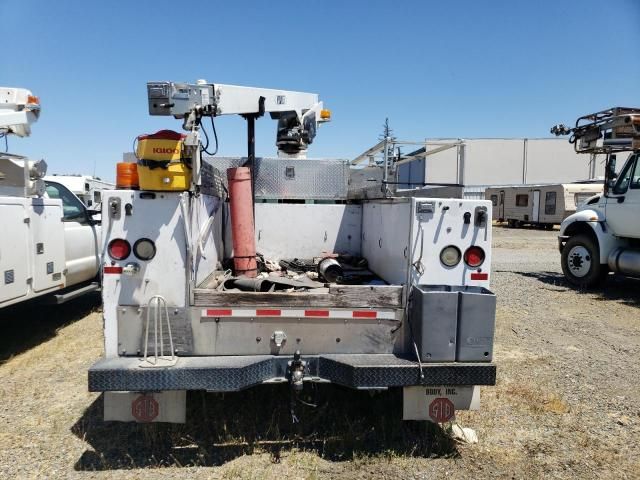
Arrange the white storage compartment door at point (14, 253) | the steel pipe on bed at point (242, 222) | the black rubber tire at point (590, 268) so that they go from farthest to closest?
1. the black rubber tire at point (590, 268)
2. the white storage compartment door at point (14, 253)
3. the steel pipe on bed at point (242, 222)

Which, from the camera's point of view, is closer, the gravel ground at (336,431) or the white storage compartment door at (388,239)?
the gravel ground at (336,431)

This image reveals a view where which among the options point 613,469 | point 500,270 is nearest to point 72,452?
point 613,469

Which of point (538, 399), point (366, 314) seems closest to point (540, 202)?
point (538, 399)

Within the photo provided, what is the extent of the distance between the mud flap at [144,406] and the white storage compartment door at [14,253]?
254 centimetres

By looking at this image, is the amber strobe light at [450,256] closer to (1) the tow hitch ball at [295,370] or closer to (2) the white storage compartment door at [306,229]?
(1) the tow hitch ball at [295,370]

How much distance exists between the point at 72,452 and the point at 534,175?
1918 inches

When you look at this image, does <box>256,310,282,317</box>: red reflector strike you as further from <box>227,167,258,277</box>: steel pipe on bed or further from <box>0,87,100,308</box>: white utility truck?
<box>0,87,100,308</box>: white utility truck

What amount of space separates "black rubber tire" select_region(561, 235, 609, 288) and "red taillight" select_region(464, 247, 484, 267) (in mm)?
7239

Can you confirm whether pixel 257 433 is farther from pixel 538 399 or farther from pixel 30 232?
pixel 30 232

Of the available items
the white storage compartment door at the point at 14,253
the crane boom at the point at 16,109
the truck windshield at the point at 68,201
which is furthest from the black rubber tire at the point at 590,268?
the crane boom at the point at 16,109

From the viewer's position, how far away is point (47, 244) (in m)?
5.57

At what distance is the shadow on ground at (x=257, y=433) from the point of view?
3.18 m

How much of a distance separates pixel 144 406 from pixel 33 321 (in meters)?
4.83

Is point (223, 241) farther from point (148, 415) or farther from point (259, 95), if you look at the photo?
point (148, 415)
